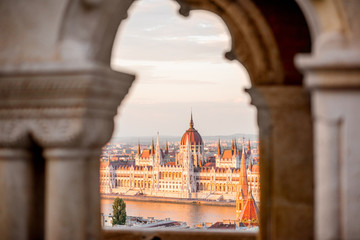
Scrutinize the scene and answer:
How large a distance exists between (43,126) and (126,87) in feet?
2.06

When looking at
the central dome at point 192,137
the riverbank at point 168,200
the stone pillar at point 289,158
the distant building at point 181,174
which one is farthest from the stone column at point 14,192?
the riverbank at point 168,200

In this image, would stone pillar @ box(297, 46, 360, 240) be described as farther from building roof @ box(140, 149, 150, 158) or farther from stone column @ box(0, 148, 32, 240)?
building roof @ box(140, 149, 150, 158)

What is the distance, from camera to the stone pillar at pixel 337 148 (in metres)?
3.39

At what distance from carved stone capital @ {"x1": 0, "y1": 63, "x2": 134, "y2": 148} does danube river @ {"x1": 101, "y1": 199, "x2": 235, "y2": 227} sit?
110 m

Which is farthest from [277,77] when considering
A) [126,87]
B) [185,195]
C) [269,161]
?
[185,195]

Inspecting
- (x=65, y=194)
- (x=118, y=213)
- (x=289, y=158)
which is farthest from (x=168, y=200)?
(x=65, y=194)

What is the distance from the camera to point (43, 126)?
12.7 ft

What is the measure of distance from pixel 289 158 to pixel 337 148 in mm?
1913

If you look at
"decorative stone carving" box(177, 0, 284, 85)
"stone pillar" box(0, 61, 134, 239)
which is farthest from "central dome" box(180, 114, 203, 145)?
"stone pillar" box(0, 61, 134, 239)

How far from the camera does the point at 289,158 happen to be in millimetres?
5340

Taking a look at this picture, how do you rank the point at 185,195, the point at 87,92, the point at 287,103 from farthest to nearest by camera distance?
the point at 185,195 < the point at 287,103 < the point at 87,92

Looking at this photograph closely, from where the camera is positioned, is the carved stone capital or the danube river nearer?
the carved stone capital

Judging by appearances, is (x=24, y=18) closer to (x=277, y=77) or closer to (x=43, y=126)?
(x=43, y=126)

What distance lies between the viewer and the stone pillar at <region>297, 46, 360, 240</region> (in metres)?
3.39
